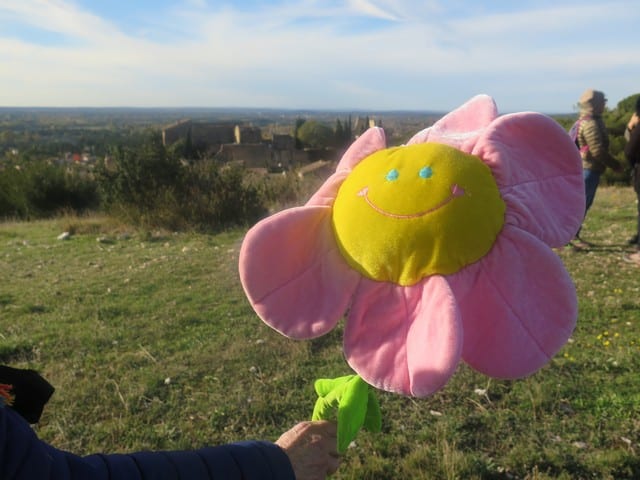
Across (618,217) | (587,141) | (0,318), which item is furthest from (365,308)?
(618,217)

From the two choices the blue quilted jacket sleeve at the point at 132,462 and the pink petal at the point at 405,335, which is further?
the pink petal at the point at 405,335

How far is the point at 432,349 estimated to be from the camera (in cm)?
130

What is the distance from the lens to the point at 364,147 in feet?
5.93

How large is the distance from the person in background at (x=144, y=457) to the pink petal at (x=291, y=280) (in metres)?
0.31

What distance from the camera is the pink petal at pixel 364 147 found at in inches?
70.5

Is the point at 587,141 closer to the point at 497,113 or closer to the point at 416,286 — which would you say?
the point at 497,113

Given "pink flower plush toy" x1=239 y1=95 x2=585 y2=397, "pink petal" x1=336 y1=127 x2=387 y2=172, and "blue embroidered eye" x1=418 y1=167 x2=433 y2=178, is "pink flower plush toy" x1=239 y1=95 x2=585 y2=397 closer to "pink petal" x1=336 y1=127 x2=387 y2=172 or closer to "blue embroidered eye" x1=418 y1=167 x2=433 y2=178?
"blue embroidered eye" x1=418 y1=167 x2=433 y2=178

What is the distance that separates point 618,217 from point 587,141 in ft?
11.4

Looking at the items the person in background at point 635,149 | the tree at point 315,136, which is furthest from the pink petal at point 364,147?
the tree at point 315,136

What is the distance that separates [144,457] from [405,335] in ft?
2.30

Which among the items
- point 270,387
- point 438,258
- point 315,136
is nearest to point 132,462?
point 438,258

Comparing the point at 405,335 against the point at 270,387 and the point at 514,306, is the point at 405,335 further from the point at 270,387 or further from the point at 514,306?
the point at 270,387

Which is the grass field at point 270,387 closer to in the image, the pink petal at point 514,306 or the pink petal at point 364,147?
the pink petal at point 514,306

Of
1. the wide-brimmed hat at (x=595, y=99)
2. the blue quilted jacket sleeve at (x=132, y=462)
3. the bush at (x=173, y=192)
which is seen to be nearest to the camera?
the blue quilted jacket sleeve at (x=132, y=462)
